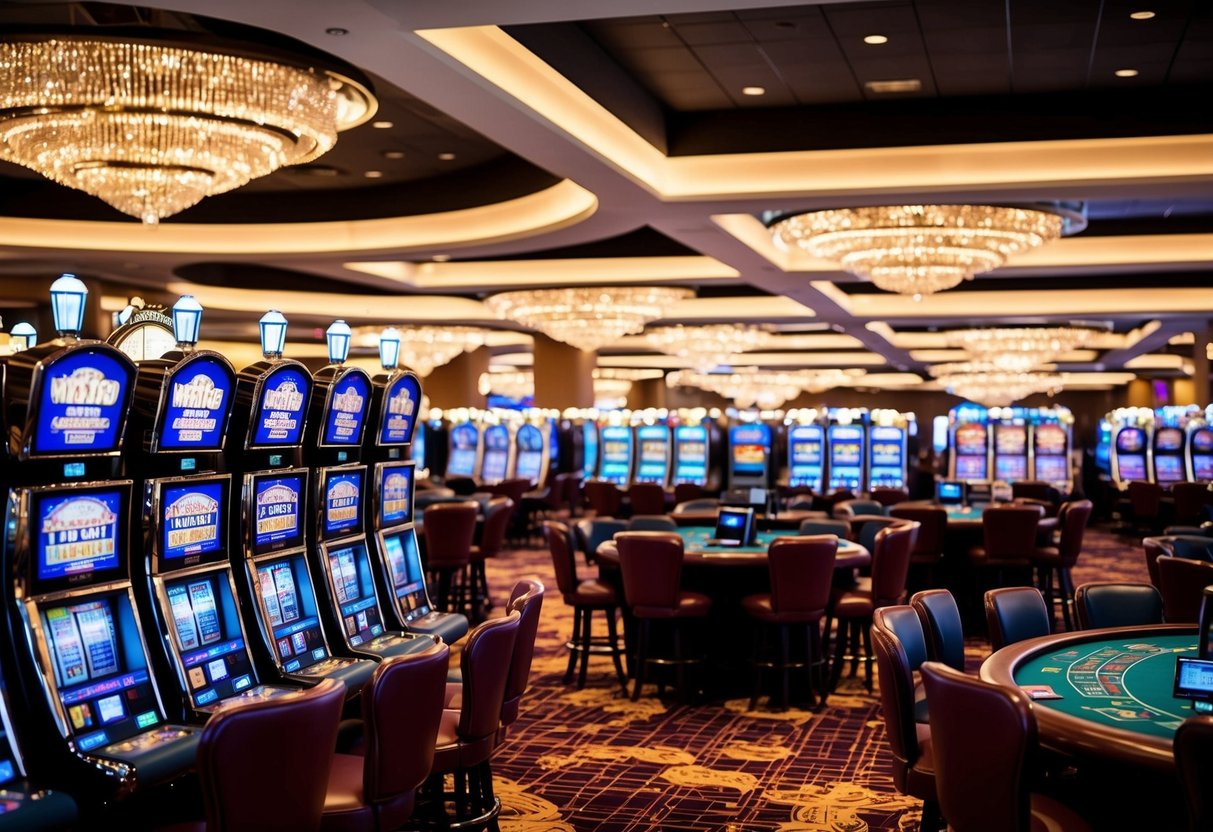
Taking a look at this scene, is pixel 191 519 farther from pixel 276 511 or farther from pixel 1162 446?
pixel 1162 446

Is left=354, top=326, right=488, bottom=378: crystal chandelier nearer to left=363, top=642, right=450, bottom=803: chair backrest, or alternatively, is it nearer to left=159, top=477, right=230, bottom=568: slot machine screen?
left=159, top=477, right=230, bottom=568: slot machine screen

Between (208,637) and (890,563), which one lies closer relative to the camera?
(208,637)

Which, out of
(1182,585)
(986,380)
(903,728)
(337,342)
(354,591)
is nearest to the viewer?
(903,728)

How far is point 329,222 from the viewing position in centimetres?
1060

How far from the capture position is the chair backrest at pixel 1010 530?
862 centimetres

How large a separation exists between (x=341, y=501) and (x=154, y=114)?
6.47ft

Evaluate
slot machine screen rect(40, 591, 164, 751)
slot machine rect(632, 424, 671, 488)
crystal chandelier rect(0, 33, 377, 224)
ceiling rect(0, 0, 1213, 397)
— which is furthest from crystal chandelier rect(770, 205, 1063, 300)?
slot machine rect(632, 424, 671, 488)

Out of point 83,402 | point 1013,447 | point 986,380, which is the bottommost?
point 1013,447

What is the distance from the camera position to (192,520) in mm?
3666

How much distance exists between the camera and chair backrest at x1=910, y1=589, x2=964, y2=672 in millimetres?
4168

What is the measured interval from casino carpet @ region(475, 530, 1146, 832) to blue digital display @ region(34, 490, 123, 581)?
1.89m

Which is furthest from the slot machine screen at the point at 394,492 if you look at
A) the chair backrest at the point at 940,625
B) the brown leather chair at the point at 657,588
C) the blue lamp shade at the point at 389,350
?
the chair backrest at the point at 940,625

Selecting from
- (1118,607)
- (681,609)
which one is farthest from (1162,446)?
(1118,607)

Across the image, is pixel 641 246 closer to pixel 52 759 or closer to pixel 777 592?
pixel 777 592
